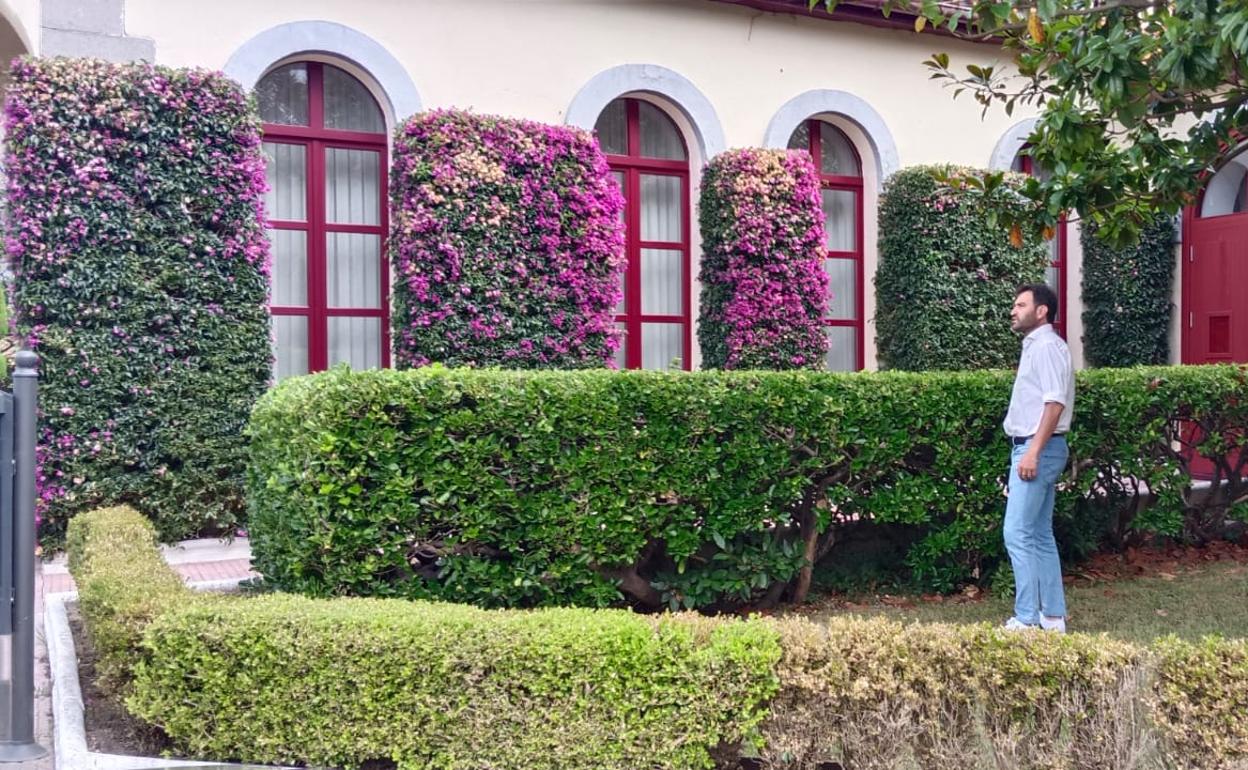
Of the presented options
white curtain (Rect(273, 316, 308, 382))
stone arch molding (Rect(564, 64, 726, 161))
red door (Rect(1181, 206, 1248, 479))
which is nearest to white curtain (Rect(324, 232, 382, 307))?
white curtain (Rect(273, 316, 308, 382))

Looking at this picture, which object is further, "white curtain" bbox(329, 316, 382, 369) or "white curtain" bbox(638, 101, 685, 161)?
"white curtain" bbox(638, 101, 685, 161)

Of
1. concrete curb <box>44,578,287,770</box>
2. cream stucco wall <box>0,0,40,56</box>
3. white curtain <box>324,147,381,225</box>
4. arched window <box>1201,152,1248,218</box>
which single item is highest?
cream stucco wall <box>0,0,40,56</box>

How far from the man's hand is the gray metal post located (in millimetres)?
5158

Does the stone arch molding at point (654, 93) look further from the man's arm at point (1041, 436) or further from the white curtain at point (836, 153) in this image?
the man's arm at point (1041, 436)

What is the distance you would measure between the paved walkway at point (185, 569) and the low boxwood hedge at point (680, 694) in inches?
72.4

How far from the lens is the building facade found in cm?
955

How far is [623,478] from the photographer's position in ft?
20.8

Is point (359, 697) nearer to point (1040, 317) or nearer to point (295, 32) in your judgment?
point (1040, 317)

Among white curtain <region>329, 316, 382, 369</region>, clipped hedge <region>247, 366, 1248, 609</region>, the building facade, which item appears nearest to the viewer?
clipped hedge <region>247, 366, 1248, 609</region>

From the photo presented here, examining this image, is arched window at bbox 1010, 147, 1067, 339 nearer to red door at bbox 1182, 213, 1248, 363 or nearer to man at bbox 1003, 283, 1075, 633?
red door at bbox 1182, 213, 1248, 363

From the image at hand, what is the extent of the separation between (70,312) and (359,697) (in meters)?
5.54

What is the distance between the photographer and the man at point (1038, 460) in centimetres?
625

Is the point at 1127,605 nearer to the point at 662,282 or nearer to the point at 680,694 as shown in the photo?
the point at 680,694

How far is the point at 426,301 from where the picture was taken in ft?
31.4
